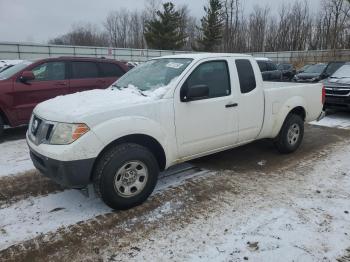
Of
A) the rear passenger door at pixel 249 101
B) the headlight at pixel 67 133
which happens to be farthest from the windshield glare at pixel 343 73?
the headlight at pixel 67 133

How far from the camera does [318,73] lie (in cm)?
1578

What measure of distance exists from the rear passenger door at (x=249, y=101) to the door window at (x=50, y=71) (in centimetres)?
467

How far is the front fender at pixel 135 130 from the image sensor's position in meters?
3.49

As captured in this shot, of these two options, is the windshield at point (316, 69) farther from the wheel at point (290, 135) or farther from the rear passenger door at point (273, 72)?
the wheel at point (290, 135)

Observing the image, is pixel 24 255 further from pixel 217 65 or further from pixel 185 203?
pixel 217 65

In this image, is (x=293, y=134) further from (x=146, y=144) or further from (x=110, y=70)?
(x=110, y=70)

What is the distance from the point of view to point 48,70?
765 centimetres

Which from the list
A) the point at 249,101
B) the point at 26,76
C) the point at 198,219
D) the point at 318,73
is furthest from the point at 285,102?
the point at 318,73

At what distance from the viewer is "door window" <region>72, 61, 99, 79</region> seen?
8039 millimetres

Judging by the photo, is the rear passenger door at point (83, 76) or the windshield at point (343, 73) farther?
the windshield at point (343, 73)

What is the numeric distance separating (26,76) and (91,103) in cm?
408

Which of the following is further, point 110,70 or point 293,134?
point 110,70

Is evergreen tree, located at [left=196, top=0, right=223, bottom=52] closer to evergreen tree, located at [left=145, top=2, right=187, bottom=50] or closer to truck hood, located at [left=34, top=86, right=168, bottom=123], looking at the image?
evergreen tree, located at [left=145, top=2, right=187, bottom=50]

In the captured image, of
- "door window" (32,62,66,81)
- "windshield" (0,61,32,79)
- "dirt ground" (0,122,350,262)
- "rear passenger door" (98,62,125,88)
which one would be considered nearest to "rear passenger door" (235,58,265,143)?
"dirt ground" (0,122,350,262)
